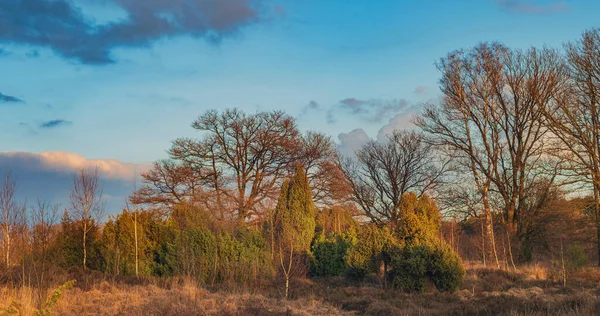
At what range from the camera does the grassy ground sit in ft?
35.1

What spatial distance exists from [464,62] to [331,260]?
42.2ft

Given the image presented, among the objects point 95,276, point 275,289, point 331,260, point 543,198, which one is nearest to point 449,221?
point 543,198

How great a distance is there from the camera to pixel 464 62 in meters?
25.8

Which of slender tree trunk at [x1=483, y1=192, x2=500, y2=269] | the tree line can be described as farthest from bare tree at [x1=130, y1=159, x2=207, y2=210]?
slender tree trunk at [x1=483, y1=192, x2=500, y2=269]

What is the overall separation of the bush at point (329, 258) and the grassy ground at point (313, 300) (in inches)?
127

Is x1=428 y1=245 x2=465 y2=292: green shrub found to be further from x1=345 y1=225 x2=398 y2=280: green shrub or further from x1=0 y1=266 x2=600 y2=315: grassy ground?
x1=345 y1=225 x2=398 y2=280: green shrub

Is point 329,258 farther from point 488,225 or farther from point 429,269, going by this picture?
point 488,225

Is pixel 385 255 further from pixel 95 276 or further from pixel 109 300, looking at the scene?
pixel 95 276

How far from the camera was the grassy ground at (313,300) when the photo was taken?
421 inches

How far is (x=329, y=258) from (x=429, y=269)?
5280mm

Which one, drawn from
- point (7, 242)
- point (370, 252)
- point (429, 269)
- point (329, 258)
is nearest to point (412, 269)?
point (429, 269)

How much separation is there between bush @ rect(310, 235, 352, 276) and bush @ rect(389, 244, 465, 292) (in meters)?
4.33

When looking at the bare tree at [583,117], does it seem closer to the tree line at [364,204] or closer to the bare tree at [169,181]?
the tree line at [364,204]

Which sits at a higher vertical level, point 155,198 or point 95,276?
point 155,198
